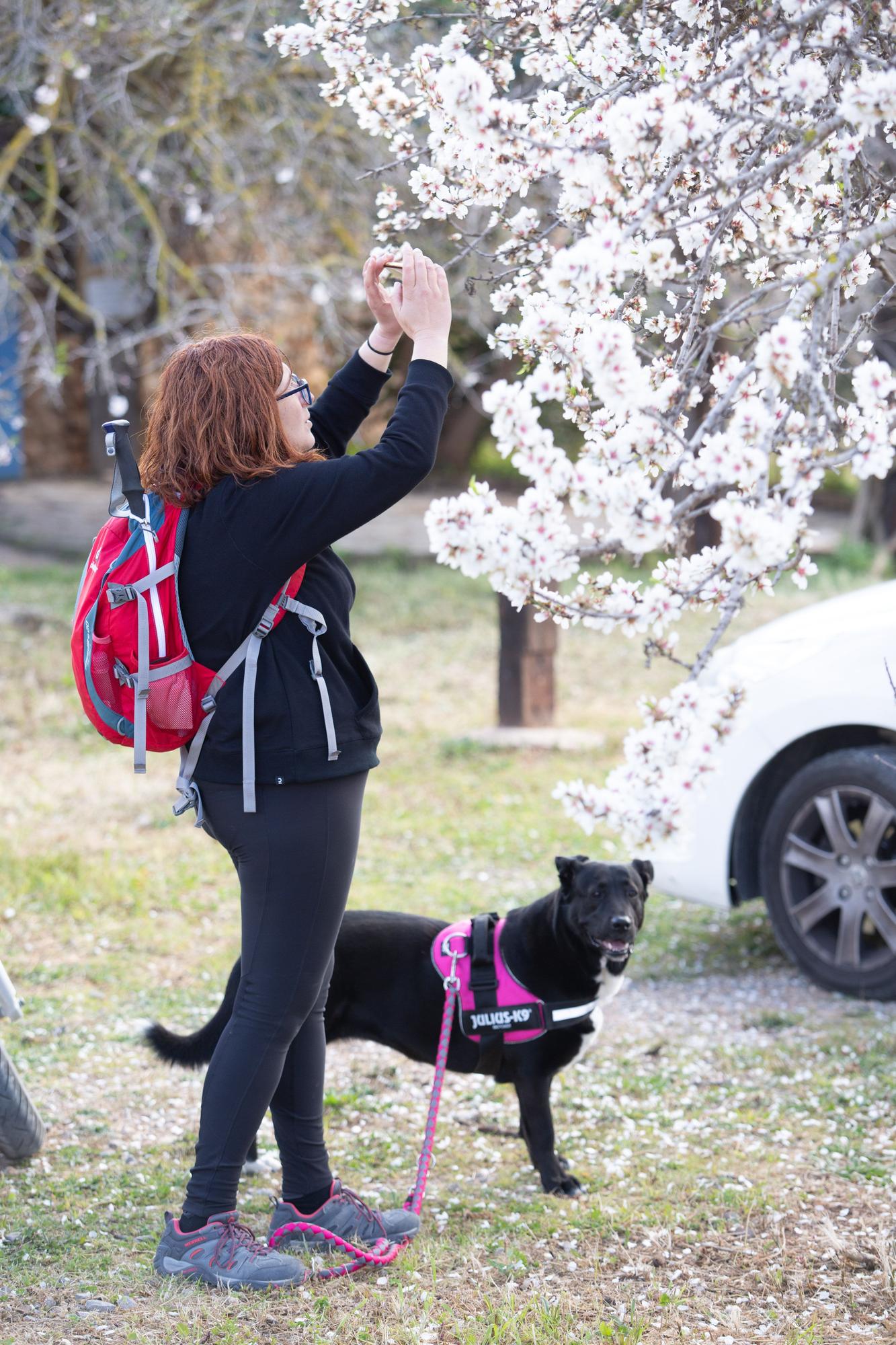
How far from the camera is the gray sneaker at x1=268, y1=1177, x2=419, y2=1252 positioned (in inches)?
123

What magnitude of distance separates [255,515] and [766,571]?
103 cm

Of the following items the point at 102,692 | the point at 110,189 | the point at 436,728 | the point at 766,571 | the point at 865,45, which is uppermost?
the point at 110,189

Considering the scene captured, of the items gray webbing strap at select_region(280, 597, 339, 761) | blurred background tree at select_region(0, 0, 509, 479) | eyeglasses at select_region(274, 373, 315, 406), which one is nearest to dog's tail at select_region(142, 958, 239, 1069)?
gray webbing strap at select_region(280, 597, 339, 761)

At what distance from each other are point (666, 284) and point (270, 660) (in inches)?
48.3

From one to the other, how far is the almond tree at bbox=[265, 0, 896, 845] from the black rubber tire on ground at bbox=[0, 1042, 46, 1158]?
1.95 metres

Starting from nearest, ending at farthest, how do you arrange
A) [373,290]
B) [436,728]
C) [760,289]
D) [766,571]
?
[766,571]
[760,289]
[373,290]
[436,728]

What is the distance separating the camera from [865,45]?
8.55 feet

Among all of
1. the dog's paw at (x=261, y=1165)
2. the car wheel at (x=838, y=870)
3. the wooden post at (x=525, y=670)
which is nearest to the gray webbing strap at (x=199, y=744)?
the dog's paw at (x=261, y=1165)

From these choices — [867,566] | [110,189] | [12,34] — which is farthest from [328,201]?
[867,566]

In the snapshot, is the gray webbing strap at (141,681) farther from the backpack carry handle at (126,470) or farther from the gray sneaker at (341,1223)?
the gray sneaker at (341,1223)

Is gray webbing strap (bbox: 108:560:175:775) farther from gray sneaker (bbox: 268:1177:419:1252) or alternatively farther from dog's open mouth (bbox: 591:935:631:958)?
dog's open mouth (bbox: 591:935:631:958)

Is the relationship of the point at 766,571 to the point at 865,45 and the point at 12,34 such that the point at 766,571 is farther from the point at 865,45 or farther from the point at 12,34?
the point at 12,34

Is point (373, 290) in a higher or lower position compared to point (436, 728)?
higher

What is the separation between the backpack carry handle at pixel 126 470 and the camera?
2.77 m
